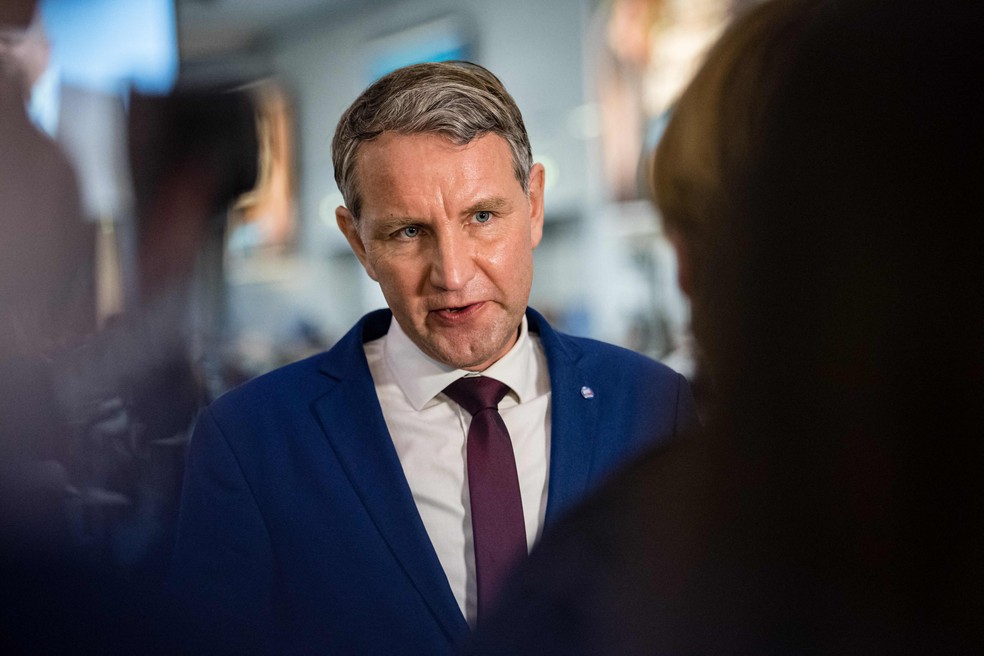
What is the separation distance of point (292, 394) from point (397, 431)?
0.44 feet

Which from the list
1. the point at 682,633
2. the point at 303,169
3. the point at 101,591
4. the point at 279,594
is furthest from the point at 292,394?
the point at 682,633

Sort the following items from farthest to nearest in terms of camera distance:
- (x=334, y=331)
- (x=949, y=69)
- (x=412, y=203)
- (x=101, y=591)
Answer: (x=334, y=331)
(x=412, y=203)
(x=101, y=591)
(x=949, y=69)

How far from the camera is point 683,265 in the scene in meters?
0.27

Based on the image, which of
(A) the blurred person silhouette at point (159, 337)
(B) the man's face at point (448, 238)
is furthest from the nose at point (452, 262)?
(A) the blurred person silhouette at point (159, 337)

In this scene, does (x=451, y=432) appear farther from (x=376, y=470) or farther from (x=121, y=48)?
(x=121, y=48)

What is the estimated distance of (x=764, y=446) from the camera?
0.25m

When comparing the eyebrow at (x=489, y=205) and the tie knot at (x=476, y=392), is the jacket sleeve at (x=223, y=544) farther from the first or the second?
the eyebrow at (x=489, y=205)

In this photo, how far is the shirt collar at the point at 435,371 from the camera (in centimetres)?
97

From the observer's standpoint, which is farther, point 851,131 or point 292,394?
point 292,394

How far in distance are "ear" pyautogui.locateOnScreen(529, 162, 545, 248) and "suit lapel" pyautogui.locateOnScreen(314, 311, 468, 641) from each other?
261mm

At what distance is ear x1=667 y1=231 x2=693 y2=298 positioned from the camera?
27cm

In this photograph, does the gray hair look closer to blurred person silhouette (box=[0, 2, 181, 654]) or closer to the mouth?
the mouth

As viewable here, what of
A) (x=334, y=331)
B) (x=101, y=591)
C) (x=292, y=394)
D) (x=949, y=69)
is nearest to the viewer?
(x=949, y=69)

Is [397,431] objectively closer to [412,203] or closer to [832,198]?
[412,203]
